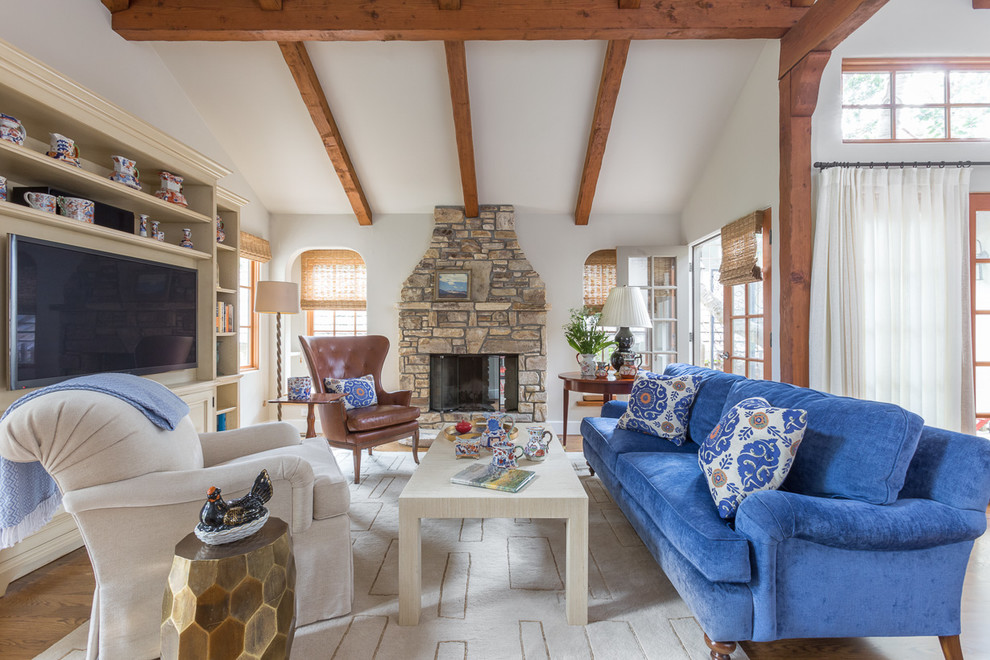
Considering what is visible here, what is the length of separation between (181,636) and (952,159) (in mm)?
4459

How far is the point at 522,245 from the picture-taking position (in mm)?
4910

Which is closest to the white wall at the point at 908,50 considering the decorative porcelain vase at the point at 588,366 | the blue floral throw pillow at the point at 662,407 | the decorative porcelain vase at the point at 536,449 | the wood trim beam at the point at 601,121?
the wood trim beam at the point at 601,121

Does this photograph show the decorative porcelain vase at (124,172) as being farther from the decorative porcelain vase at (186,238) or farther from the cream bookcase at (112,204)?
the decorative porcelain vase at (186,238)

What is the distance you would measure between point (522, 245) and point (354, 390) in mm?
2385

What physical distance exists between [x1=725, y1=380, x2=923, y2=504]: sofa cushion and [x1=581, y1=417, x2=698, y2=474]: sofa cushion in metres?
0.58

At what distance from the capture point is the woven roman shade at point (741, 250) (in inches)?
126

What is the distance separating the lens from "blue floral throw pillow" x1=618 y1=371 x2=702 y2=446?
2.60m

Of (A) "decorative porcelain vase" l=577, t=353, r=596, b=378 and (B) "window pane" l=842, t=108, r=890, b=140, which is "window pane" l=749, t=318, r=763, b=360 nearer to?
(A) "decorative porcelain vase" l=577, t=353, r=596, b=378

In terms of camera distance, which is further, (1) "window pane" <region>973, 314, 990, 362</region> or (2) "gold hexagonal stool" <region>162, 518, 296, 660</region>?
(1) "window pane" <region>973, 314, 990, 362</region>

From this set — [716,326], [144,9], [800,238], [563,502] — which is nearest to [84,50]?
[144,9]

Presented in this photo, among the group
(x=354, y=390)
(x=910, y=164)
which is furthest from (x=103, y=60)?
(x=910, y=164)

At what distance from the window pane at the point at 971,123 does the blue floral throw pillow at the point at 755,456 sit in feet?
9.45

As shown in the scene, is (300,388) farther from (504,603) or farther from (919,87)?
(919,87)

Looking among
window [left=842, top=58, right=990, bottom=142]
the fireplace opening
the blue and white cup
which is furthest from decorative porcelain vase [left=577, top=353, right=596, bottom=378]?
window [left=842, top=58, right=990, bottom=142]
